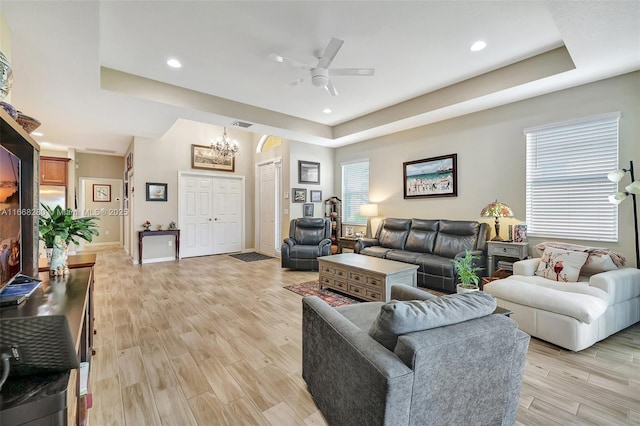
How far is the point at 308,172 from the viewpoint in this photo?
21.9 feet

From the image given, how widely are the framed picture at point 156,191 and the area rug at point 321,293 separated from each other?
3.98m

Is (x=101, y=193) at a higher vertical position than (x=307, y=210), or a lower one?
higher

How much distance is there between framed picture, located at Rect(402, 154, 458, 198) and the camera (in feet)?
15.9

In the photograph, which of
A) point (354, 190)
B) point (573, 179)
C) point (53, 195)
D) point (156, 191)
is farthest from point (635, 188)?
point (53, 195)

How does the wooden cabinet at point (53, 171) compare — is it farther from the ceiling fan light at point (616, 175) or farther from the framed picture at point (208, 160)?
the ceiling fan light at point (616, 175)

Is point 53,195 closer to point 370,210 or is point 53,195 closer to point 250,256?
point 250,256

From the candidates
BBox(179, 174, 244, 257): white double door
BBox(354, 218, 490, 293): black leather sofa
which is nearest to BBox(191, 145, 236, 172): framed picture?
BBox(179, 174, 244, 257): white double door

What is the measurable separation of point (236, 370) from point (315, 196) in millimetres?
4969

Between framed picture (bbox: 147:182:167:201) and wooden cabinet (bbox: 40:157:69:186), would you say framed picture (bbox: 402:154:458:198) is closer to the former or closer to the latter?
framed picture (bbox: 147:182:167:201)

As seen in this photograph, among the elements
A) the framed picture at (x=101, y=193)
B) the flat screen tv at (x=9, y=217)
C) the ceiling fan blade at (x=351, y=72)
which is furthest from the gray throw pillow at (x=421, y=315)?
the framed picture at (x=101, y=193)

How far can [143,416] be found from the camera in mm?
1688

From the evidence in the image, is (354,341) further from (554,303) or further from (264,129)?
(264,129)

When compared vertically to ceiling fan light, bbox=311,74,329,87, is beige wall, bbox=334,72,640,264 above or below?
below

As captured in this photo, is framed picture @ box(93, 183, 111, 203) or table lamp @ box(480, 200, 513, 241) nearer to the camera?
table lamp @ box(480, 200, 513, 241)
